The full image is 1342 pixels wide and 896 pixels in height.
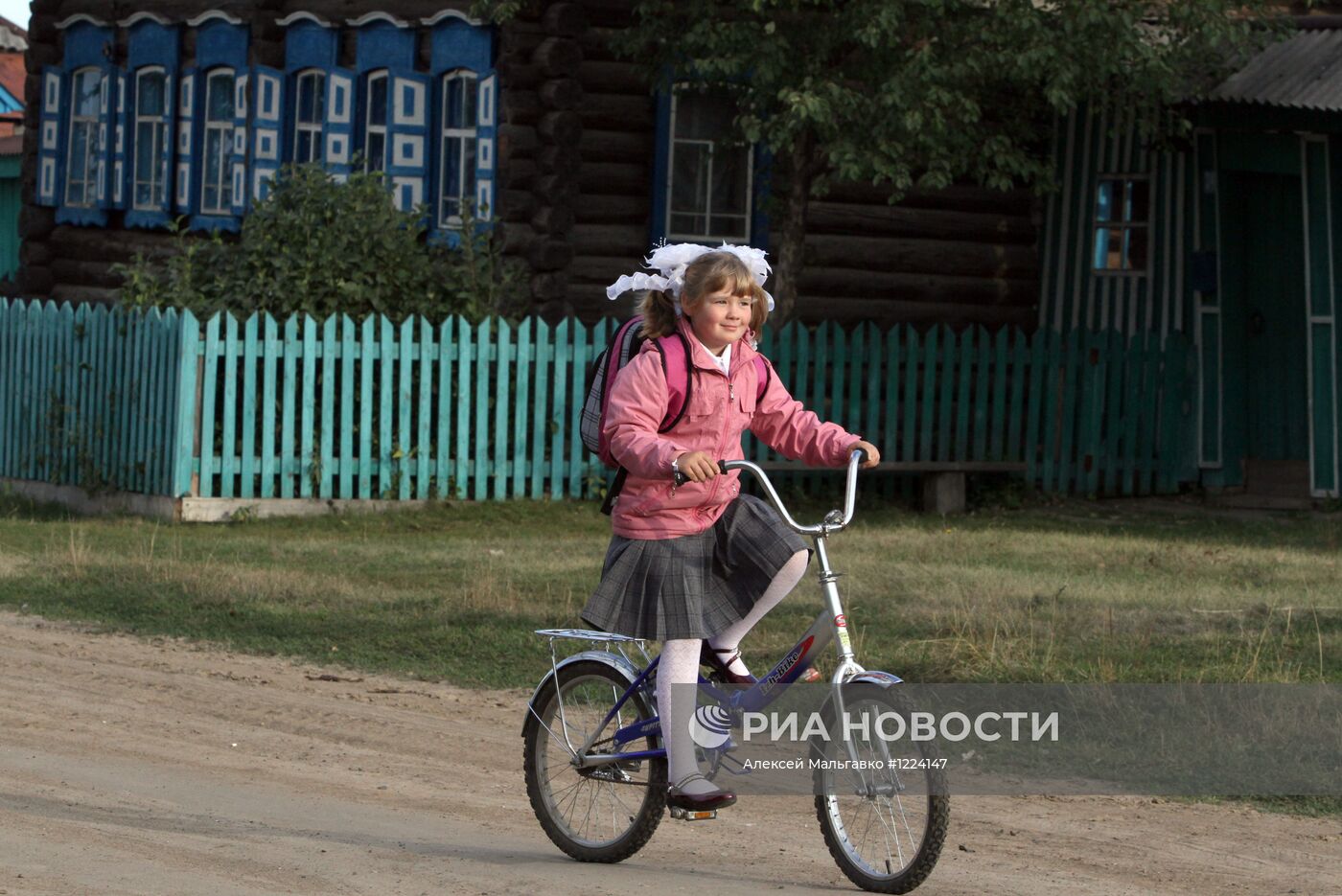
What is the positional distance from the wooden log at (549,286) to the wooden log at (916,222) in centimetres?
226

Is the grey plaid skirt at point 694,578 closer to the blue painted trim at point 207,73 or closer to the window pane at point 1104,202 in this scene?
the window pane at point 1104,202

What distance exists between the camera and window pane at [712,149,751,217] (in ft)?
58.5

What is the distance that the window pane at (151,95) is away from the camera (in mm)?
20188

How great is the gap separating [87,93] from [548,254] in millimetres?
7012

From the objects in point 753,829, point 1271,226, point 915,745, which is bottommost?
point 753,829

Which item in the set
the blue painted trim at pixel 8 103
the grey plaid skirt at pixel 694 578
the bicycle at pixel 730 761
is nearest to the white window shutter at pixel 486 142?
the bicycle at pixel 730 761

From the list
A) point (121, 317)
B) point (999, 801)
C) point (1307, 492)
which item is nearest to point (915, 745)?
point (999, 801)

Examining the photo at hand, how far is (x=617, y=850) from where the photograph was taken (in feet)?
18.4

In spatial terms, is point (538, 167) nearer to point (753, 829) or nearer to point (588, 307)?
point (588, 307)

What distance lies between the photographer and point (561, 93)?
16484 mm

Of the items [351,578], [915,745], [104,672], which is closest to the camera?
[915,745]

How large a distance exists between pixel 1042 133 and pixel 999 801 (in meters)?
12.3

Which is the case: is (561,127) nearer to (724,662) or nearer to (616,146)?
(616,146)

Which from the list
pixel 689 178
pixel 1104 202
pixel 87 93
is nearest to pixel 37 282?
pixel 87 93
